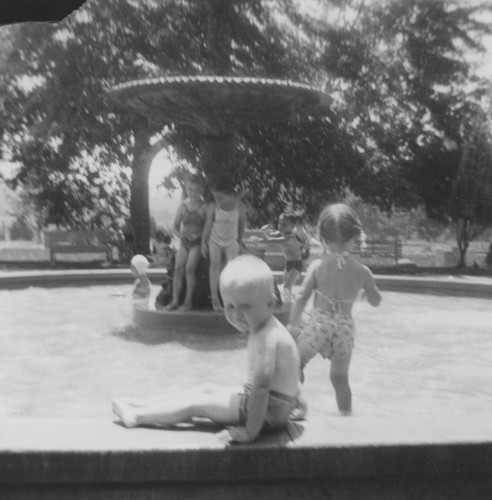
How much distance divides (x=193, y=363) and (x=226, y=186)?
7.38 ft

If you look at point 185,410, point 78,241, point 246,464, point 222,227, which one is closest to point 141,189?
point 78,241

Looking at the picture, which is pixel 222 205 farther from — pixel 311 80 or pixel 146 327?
pixel 311 80

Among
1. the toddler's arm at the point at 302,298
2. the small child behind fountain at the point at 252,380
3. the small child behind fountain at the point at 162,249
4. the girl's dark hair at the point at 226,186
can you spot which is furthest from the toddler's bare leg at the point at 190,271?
the small child behind fountain at the point at 162,249

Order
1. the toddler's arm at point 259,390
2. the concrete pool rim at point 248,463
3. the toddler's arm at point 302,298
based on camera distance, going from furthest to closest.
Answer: the toddler's arm at point 302,298 → the toddler's arm at point 259,390 → the concrete pool rim at point 248,463

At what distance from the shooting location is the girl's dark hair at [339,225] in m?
4.02

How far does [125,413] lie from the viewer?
2.90 metres

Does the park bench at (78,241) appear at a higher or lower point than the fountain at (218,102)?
lower

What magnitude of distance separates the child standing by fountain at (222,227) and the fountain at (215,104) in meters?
0.55

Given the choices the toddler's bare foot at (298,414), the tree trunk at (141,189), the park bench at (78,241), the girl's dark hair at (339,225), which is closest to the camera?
the toddler's bare foot at (298,414)

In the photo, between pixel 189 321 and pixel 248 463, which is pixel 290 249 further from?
pixel 248 463

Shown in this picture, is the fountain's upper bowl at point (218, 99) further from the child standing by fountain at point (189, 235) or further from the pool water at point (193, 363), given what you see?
the pool water at point (193, 363)

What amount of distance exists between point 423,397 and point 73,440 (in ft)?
9.50

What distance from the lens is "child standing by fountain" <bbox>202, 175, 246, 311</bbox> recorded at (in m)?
7.41

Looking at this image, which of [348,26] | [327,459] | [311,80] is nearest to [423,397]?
[327,459]
